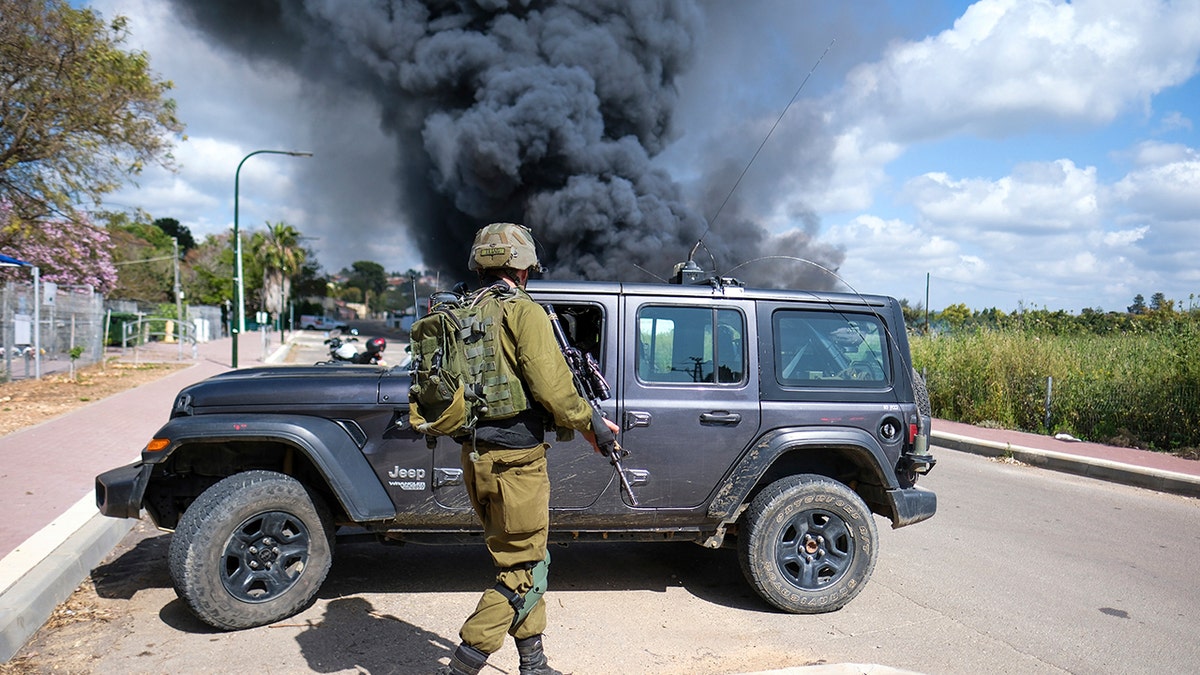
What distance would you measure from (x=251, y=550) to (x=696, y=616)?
214 centimetres

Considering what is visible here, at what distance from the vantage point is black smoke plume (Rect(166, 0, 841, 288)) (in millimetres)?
22125

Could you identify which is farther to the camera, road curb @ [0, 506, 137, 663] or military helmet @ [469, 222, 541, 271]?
road curb @ [0, 506, 137, 663]

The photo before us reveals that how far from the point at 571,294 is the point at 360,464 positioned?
4.24 ft

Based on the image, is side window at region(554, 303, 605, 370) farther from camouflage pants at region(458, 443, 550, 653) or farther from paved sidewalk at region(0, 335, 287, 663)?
paved sidewalk at region(0, 335, 287, 663)

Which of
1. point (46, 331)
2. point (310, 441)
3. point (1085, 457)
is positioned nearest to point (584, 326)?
point (310, 441)

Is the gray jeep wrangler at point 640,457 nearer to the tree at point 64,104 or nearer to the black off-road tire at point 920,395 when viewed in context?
the black off-road tire at point 920,395

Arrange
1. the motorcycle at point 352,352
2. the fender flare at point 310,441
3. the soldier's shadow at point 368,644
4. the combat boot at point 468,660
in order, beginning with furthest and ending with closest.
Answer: the motorcycle at point 352,352, the fender flare at point 310,441, the soldier's shadow at point 368,644, the combat boot at point 468,660

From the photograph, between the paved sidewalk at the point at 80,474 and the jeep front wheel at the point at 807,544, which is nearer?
the paved sidewalk at the point at 80,474

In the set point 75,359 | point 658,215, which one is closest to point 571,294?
point 75,359

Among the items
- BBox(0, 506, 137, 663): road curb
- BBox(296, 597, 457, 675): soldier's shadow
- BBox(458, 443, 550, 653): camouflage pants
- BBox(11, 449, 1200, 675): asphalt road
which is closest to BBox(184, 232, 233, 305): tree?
BBox(0, 506, 137, 663): road curb

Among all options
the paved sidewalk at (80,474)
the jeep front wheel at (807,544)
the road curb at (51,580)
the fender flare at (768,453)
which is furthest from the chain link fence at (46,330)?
the jeep front wheel at (807,544)

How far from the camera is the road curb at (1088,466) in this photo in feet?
25.6

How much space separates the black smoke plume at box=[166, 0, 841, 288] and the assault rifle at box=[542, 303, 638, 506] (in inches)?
679

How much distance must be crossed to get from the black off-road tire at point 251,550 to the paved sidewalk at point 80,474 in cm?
75
